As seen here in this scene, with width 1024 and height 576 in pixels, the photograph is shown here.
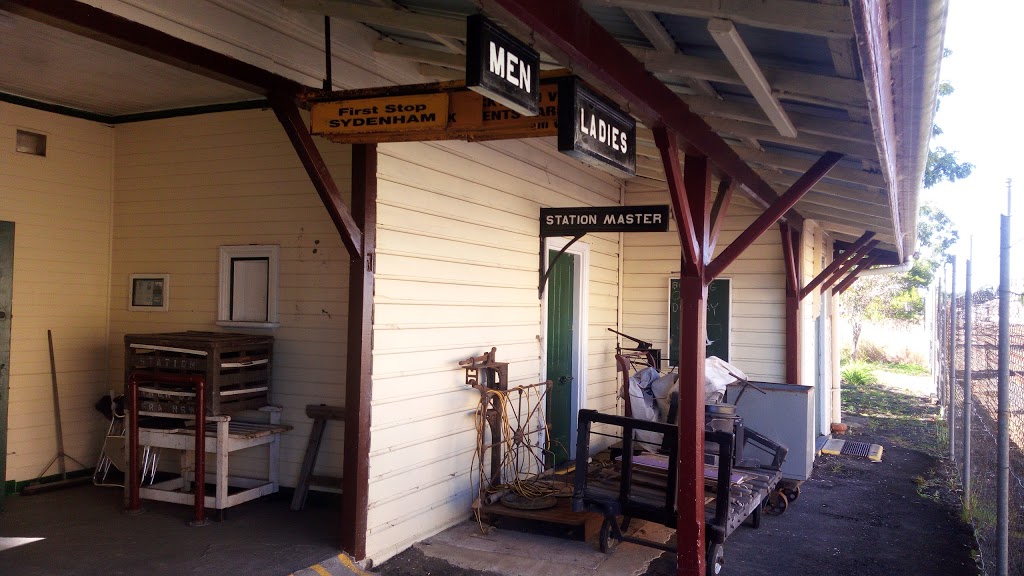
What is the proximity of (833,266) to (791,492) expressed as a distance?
351 cm

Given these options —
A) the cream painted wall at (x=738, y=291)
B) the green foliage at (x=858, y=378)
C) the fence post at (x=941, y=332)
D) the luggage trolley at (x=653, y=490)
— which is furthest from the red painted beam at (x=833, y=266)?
the green foliage at (x=858, y=378)

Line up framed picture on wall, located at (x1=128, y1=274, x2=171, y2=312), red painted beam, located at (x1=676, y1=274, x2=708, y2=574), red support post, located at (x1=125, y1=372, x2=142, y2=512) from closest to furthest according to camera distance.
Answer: red painted beam, located at (x1=676, y1=274, x2=708, y2=574) → red support post, located at (x1=125, y1=372, x2=142, y2=512) → framed picture on wall, located at (x1=128, y1=274, x2=171, y2=312)

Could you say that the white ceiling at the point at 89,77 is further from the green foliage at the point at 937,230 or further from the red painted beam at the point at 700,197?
the green foliage at the point at 937,230

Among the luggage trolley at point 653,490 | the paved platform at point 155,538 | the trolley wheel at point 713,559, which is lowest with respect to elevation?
the trolley wheel at point 713,559

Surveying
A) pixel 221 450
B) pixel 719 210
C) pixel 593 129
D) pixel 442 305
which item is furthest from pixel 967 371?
pixel 221 450

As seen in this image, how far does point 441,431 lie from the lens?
5.93 metres

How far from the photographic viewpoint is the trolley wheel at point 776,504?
23.1 feet

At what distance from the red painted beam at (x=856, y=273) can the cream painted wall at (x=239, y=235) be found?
9643 millimetres

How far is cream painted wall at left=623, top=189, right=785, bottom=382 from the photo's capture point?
940 centimetres

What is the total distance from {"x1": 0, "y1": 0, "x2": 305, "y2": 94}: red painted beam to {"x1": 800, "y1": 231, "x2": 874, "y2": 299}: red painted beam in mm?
6852

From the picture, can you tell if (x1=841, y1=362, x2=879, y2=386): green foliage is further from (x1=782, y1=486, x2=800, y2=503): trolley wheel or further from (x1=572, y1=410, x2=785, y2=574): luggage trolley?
(x1=572, y1=410, x2=785, y2=574): luggage trolley

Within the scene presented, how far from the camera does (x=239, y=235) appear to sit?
6125mm

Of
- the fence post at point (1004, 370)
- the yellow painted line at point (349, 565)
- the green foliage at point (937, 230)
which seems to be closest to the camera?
the fence post at point (1004, 370)

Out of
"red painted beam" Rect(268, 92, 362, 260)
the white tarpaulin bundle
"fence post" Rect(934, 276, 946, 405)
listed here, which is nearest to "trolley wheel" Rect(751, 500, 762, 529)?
the white tarpaulin bundle
